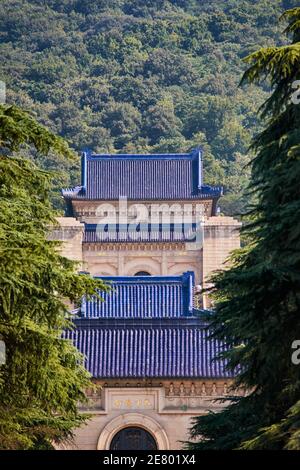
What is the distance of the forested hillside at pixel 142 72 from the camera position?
111250mm

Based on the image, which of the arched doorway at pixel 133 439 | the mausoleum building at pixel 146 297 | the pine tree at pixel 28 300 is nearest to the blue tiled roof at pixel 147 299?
the mausoleum building at pixel 146 297

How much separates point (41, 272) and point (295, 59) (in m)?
4.08

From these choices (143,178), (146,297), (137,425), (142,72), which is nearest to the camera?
(137,425)

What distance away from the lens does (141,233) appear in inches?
2218

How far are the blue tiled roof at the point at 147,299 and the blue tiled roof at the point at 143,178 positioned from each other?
19487 millimetres

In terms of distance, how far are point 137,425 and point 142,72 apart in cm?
10982

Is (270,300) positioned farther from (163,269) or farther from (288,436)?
(163,269)

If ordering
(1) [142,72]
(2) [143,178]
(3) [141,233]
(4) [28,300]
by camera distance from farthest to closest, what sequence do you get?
1. (1) [142,72]
2. (2) [143,178]
3. (3) [141,233]
4. (4) [28,300]

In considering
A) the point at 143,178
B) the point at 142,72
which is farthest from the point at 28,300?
the point at 142,72

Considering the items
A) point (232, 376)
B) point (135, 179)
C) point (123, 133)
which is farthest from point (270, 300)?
point (123, 133)

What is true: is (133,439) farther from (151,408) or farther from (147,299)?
(147,299)

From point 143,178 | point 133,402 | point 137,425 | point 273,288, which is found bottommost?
point 273,288

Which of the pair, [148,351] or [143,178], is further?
[143,178]

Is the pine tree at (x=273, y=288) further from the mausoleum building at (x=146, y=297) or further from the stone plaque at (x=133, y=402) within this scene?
the stone plaque at (x=133, y=402)
